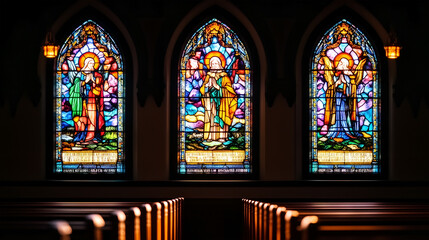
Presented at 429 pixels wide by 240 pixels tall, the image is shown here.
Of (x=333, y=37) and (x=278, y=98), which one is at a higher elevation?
(x=333, y=37)

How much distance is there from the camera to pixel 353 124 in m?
12.2

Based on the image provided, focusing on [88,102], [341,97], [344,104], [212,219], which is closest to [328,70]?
[341,97]

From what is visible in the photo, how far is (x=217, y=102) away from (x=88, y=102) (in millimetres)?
2135

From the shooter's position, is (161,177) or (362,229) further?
(161,177)

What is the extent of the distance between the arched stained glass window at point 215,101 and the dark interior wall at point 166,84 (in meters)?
0.46

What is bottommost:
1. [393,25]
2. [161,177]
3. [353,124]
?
[161,177]

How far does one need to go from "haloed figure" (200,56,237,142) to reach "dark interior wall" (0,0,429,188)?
2.26 ft

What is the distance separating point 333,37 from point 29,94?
5.04 meters

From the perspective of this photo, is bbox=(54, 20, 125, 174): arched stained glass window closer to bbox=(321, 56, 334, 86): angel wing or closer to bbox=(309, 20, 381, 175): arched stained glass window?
bbox=(309, 20, 381, 175): arched stained glass window

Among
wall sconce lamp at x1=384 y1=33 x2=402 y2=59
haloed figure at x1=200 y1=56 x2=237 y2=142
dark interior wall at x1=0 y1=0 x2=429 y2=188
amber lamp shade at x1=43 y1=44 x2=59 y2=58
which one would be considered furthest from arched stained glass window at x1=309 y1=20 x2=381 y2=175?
amber lamp shade at x1=43 y1=44 x2=59 y2=58

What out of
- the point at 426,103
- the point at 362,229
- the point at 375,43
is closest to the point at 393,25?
the point at 375,43

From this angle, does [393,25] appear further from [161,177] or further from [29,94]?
[29,94]

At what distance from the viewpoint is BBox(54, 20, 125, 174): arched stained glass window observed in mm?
12164

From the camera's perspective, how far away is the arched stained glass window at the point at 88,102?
1216 centimetres
